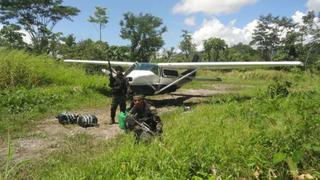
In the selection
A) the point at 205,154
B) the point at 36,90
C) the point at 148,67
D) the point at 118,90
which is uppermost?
the point at 148,67

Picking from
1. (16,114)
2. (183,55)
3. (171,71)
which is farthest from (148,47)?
(16,114)

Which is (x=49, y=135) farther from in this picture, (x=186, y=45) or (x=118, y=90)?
(x=186, y=45)

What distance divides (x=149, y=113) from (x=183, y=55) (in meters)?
61.9

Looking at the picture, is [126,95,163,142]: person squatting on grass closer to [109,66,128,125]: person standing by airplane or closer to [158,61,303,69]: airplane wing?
[109,66,128,125]: person standing by airplane

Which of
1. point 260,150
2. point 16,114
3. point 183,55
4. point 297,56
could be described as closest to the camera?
point 260,150

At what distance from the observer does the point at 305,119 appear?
850 centimetres

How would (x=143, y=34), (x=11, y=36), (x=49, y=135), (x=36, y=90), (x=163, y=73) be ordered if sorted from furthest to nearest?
1. (x=143, y=34)
2. (x=11, y=36)
3. (x=163, y=73)
4. (x=36, y=90)
5. (x=49, y=135)

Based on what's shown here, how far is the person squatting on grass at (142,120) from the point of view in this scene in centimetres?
782

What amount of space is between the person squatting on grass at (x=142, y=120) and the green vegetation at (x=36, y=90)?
4047 millimetres

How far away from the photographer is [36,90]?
16.9 metres

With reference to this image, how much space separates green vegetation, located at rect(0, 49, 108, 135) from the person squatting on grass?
405 cm

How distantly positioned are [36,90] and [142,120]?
10027 millimetres

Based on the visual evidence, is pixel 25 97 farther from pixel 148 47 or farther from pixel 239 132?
pixel 148 47

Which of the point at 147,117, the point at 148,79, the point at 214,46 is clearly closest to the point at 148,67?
the point at 148,79
